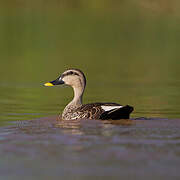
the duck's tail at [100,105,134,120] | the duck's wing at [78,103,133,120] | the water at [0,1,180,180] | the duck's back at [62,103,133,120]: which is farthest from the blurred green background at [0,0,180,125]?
the duck's tail at [100,105,134,120]

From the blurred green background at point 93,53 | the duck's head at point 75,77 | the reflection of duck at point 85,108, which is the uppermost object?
the blurred green background at point 93,53

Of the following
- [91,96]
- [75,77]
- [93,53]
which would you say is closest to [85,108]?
[75,77]

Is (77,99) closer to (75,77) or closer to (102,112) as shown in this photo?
(75,77)

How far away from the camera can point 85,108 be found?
10.9 meters

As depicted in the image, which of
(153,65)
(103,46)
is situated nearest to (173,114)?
(153,65)

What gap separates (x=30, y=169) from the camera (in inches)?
277

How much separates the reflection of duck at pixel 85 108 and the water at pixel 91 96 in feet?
0.77

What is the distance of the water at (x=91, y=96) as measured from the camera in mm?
7208

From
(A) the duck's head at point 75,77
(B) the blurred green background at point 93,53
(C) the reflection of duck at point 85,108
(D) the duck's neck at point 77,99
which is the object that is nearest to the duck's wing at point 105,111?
(C) the reflection of duck at point 85,108

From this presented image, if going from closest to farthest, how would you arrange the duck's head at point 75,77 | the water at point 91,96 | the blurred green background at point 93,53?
the water at point 91,96
the duck's head at point 75,77
the blurred green background at point 93,53

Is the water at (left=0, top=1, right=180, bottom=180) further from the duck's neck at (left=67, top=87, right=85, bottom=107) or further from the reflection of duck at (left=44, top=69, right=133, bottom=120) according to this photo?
the duck's neck at (left=67, top=87, right=85, bottom=107)

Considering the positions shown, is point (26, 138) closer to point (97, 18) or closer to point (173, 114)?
point (173, 114)

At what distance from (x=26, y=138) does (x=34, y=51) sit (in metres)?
18.4

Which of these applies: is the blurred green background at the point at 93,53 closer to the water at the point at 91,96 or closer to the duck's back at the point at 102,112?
the water at the point at 91,96
